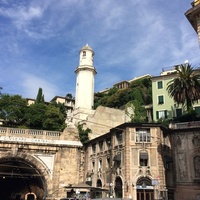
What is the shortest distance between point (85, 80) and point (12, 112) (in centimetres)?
1688

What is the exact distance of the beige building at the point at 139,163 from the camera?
3228 centimetres

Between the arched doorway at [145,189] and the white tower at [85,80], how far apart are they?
2628 centimetres

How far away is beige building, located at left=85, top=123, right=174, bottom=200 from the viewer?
106 ft

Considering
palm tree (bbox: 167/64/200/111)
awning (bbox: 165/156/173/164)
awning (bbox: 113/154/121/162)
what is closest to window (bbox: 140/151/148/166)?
awning (bbox: 165/156/173/164)

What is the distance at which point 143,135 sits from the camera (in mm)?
34781

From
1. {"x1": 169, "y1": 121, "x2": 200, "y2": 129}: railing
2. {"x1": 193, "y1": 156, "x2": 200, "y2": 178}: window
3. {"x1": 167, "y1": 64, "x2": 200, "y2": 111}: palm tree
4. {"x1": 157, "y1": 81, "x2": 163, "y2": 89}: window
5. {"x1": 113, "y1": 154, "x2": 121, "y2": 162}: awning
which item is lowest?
{"x1": 193, "y1": 156, "x2": 200, "y2": 178}: window

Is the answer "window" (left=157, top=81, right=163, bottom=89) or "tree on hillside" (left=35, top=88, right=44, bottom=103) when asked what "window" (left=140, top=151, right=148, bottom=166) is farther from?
"tree on hillside" (left=35, top=88, right=44, bottom=103)

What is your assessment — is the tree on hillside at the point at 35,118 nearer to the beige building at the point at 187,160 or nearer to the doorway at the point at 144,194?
the doorway at the point at 144,194

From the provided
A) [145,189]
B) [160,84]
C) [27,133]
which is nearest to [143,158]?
[145,189]

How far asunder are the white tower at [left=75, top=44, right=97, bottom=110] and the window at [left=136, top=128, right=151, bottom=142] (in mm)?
22746

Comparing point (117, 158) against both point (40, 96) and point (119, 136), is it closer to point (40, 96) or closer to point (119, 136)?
point (119, 136)

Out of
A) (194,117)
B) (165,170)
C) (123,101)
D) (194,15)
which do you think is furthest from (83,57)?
(194,15)

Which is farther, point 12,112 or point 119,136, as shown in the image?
point 12,112

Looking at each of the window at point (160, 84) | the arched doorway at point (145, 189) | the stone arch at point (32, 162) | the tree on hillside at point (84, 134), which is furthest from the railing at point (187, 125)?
the stone arch at point (32, 162)
